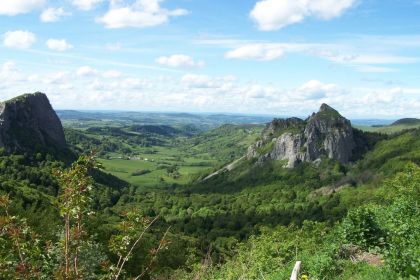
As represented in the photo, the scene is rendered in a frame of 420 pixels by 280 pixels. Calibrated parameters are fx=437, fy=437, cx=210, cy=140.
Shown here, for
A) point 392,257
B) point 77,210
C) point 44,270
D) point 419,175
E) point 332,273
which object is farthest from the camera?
point 419,175

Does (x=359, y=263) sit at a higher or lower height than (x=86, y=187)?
lower

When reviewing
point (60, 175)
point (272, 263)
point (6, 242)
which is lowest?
point (272, 263)

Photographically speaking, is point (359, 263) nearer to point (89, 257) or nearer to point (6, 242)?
point (89, 257)

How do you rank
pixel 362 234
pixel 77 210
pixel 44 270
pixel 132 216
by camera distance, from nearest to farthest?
Answer: pixel 77 210, pixel 132 216, pixel 44 270, pixel 362 234

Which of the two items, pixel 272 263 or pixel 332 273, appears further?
pixel 272 263

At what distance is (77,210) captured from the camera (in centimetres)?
1148

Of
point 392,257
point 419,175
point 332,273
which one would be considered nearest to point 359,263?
point 332,273

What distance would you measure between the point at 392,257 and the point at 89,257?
16.0 metres

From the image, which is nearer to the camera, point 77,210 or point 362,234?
point 77,210

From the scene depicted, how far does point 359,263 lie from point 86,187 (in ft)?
52.3

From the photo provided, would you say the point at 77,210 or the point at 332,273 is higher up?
the point at 77,210

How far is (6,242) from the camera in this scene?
474 inches

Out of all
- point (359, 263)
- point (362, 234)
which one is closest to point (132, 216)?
point (359, 263)

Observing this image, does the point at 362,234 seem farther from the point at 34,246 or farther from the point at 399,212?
the point at 34,246
